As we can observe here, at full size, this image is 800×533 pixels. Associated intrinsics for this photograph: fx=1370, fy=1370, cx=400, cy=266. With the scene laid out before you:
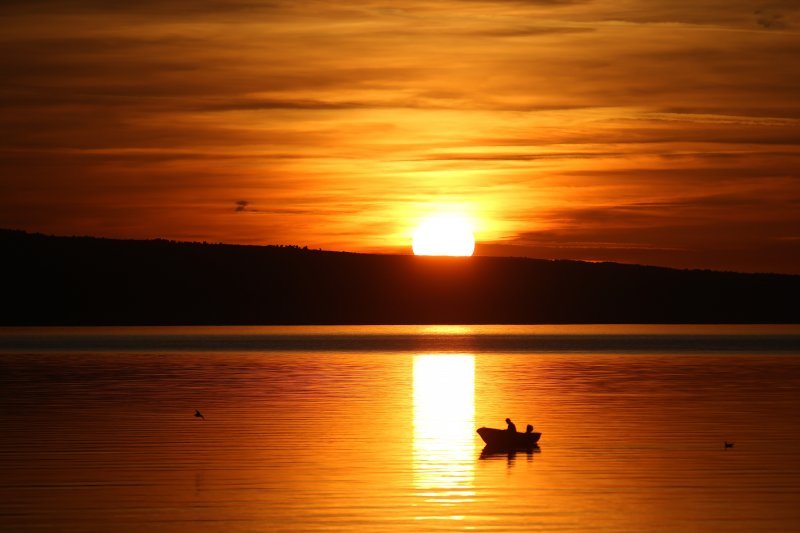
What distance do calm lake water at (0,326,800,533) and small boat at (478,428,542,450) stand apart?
31 cm

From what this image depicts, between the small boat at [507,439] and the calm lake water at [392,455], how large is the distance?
31 centimetres

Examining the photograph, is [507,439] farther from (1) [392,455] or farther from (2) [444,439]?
(2) [444,439]

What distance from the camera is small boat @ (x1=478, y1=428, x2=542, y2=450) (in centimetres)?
2872

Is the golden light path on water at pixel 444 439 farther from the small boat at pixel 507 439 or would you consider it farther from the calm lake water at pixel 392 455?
the small boat at pixel 507 439

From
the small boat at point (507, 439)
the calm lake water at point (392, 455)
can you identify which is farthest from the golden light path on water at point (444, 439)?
the small boat at point (507, 439)

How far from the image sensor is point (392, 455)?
91.6 ft

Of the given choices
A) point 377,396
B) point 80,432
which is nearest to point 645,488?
point 80,432

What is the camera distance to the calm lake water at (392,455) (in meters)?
21.0

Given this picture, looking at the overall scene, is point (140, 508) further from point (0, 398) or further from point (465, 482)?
point (0, 398)

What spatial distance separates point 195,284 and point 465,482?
17553 centimetres

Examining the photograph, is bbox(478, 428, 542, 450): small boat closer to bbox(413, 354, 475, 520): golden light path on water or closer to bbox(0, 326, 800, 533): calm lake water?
bbox(0, 326, 800, 533): calm lake water

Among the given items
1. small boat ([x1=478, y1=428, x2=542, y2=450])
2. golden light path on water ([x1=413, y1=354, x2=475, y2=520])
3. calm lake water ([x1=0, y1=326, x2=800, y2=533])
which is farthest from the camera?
small boat ([x1=478, y1=428, x2=542, y2=450])

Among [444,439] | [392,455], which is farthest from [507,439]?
[444,439]

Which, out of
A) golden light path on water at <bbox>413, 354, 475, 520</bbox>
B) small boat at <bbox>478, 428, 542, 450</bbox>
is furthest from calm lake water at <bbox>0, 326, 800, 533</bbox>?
small boat at <bbox>478, 428, 542, 450</bbox>
